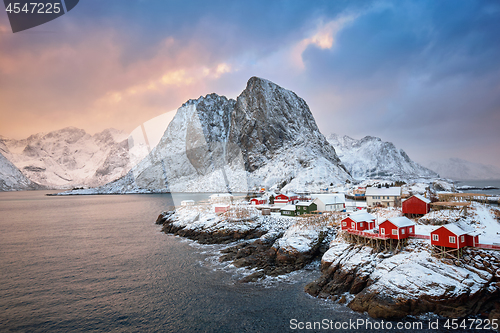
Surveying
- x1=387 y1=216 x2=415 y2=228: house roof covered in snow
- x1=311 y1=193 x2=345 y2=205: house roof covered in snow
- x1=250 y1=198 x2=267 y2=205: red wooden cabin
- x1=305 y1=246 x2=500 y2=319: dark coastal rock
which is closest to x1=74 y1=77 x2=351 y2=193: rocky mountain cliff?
x1=250 y1=198 x2=267 y2=205: red wooden cabin

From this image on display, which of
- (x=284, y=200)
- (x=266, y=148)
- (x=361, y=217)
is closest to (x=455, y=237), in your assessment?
(x=361, y=217)

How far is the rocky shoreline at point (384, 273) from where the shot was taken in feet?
64.7

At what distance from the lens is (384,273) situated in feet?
77.6

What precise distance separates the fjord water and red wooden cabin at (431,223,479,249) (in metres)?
12.2

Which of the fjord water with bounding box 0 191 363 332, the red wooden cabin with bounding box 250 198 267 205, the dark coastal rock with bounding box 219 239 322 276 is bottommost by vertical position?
the dark coastal rock with bounding box 219 239 322 276

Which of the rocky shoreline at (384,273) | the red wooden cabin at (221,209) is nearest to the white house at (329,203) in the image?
the rocky shoreline at (384,273)

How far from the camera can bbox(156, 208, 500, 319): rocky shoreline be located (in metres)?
19.7

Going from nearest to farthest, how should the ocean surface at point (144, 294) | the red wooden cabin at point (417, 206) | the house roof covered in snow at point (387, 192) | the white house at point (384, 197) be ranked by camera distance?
the ocean surface at point (144, 294) < the red wooden cabin at point (417, 206) < the white house at point (384, 197) < the house roof covered in snow at point (387, 192)

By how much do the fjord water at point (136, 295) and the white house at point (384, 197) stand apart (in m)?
39.5

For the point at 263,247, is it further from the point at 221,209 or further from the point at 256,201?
the point at 256,201

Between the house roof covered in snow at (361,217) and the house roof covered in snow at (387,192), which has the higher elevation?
the house roof covered in snow at (361,217)

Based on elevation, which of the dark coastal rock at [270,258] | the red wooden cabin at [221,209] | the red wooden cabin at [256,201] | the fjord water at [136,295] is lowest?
the dark coastal rock at [270,258]

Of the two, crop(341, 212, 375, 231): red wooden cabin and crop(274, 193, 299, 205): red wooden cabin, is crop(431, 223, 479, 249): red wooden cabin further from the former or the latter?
crop(274, 193, 299, 205): red wooden cabin

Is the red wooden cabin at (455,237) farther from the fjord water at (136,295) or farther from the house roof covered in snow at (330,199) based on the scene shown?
the house roof covered in snow at (330,199)
